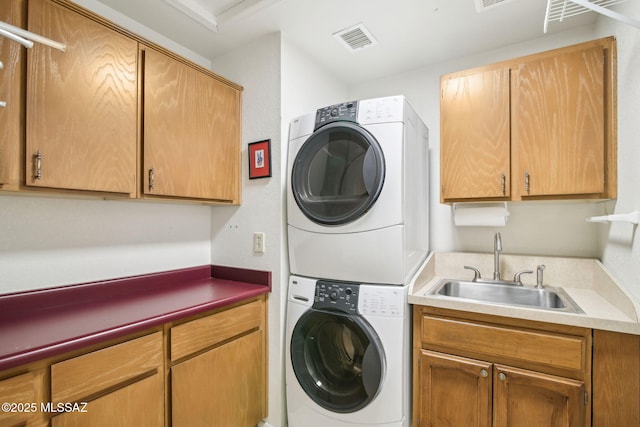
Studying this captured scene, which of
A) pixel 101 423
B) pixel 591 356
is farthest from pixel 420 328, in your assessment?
pixel 101 423

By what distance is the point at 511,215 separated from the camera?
2.00m

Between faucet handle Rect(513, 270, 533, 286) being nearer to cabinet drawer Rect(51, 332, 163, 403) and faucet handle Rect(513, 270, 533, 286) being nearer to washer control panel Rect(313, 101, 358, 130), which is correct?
washer control panel Rect(313, 101, 358, 130)

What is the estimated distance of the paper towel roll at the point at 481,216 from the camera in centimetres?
185

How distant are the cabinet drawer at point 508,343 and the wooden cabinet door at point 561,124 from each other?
741 mm

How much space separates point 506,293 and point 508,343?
1.77 ft

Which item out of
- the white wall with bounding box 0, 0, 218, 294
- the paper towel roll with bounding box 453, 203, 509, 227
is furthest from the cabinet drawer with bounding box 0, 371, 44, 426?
the paper towel roll with bounding box 453, 203, 509, 227

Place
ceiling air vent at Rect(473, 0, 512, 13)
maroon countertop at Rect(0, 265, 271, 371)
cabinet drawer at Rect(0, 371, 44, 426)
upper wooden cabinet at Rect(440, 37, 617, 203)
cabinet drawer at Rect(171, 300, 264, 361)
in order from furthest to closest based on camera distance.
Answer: ceiling air vent at Rect(473, 0, 512, 13) < upper wooden cabinet at Rect(440, 37, 617, 203) < cabinet drawer at Rect(171, 300, 264, 361) < maroon countertop at Rect(0, 265, 271, 371) < cabinet drawer at Rect(0, 371, 44, 426)

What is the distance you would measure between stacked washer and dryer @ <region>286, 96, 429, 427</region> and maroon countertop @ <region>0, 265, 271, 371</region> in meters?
0.40

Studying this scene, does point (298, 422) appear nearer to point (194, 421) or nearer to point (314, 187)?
point (194, 421)

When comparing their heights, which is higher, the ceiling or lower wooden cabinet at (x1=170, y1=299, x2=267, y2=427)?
the ceiling

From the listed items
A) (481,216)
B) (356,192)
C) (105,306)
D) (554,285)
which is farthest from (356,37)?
(105,306)

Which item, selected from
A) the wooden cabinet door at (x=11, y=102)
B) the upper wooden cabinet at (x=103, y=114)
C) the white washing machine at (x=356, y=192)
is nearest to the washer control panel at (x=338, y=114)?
the white washing machine at (x=356, y=192)

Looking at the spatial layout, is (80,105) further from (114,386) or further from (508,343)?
(508,343)

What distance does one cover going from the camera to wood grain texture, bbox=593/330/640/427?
1.17 metres
